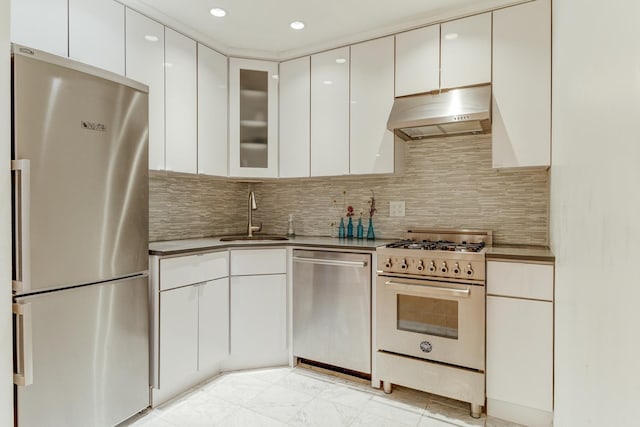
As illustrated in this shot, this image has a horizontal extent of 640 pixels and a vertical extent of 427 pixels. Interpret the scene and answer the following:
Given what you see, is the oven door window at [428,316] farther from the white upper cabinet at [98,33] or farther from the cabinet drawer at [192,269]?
the white upper cabinet at [98,33]

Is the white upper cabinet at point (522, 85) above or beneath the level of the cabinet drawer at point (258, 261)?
above

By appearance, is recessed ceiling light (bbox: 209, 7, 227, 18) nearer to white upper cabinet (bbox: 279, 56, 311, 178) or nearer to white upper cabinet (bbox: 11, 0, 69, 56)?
white upper cabinet (bbox: 279, 56, 311, 178)

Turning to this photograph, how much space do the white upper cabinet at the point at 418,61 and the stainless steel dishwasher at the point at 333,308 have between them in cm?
124

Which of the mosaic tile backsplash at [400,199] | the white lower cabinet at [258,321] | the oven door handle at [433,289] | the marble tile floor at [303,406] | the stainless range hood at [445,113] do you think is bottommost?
the marble tile floor at [303,406]

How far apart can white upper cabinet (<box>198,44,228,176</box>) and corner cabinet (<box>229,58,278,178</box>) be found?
68mm

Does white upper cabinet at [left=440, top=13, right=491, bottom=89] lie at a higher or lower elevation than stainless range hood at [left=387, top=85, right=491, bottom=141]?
higher

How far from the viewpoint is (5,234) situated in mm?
1420

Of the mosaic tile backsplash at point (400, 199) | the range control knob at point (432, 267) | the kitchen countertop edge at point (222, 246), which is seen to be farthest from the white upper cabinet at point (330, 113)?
the range control knob at point (432, 267)

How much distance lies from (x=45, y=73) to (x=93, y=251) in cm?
83

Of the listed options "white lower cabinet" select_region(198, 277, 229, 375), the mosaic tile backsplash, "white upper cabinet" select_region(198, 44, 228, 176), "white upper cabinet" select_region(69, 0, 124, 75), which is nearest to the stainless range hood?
the mosaic tile backsplash

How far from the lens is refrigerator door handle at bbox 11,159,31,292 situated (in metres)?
1.45

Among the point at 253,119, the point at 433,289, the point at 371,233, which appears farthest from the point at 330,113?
the point at 433,289

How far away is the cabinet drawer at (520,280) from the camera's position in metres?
1.92

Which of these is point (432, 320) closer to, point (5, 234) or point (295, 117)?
point (295, 117)
